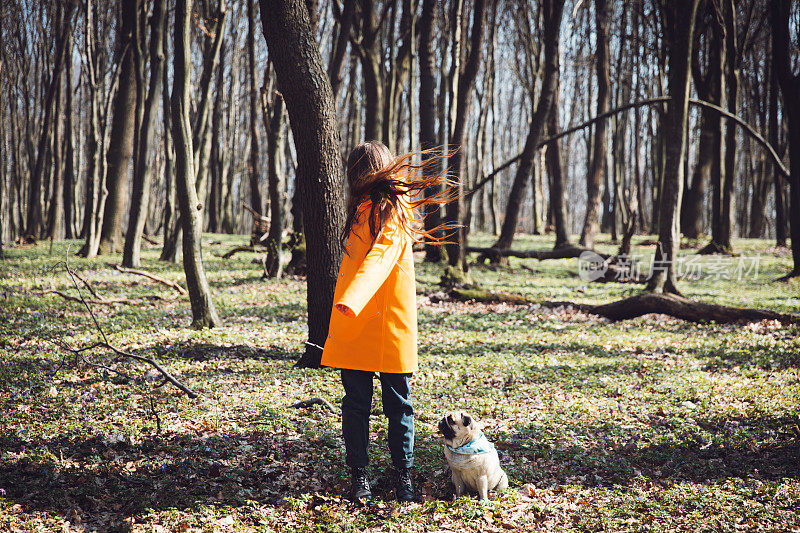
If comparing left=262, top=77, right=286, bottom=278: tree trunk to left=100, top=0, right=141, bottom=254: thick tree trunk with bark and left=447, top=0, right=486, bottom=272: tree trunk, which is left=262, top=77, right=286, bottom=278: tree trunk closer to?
left=447, top=0, right=486, bottom=272: tree trunk

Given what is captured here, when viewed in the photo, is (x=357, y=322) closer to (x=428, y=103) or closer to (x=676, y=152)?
(x=676, y=152)

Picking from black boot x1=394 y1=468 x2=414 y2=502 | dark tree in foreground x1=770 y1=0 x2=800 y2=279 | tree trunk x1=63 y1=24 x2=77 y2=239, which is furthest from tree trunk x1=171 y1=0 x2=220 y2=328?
tree trunk x1=63 y1=24 x2=77 y2=239

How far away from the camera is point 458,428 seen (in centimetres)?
355

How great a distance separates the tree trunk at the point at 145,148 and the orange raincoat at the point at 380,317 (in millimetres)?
9916

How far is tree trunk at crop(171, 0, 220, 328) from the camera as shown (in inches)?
285

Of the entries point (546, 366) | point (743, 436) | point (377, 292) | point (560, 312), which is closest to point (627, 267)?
point (560, 312)

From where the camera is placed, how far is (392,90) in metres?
17.3

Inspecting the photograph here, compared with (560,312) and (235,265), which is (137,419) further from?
(235,265)

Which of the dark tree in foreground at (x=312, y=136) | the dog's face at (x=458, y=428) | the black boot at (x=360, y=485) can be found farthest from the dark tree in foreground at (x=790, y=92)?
the black boot at (x=360, y=485)

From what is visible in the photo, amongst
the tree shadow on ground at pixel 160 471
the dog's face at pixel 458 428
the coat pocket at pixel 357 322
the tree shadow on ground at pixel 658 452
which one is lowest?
the tree shadow on ground at pixel 658 452

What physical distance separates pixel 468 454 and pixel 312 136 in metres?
3.61

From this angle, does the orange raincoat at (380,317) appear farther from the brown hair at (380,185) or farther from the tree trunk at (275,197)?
the tree trunk at (275,197)

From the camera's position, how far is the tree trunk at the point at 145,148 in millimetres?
11898

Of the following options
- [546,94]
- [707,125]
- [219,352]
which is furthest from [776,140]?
[219,352]
